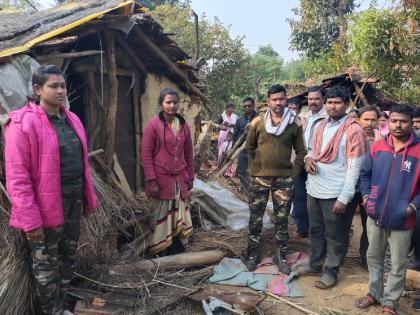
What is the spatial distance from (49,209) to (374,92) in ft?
23.6

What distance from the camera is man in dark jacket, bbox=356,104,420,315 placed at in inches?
125

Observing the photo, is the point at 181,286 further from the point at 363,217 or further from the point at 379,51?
the point at 379,51

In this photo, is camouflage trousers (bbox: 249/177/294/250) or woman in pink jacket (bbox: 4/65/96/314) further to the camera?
camouflage trousers (bbox: 249/177/294/250)

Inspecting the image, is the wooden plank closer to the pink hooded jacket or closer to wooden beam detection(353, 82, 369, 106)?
the pink hooded jacket

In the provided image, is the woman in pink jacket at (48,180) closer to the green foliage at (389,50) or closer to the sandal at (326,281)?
the sandal at (326,281)

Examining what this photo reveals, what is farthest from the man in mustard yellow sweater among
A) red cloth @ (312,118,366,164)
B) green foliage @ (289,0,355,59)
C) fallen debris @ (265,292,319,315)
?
green foliage @ (289,0,355,59)

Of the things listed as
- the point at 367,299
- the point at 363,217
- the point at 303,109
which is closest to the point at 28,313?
the point at 367,299

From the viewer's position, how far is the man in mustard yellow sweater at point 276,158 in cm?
417

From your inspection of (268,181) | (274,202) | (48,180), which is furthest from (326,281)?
(48,180)

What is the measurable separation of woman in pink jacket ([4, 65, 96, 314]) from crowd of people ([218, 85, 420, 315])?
6.66 ft

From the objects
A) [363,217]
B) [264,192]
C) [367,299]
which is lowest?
[367,299]

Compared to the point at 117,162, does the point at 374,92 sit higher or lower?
higher

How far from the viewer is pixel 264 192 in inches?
169

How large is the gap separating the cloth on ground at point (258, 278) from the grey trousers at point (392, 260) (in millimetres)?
747
